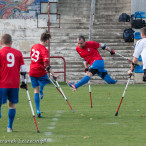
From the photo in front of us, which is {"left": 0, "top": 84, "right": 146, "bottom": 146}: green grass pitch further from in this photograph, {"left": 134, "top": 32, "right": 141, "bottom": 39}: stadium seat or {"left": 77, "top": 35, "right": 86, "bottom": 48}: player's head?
{"left": 134, "top": 32, "right": 141, "bottom": 39}: stadium seat

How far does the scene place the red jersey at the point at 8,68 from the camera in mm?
10039

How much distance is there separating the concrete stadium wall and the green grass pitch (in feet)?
41.7

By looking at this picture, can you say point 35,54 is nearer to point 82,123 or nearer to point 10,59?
point 82,123

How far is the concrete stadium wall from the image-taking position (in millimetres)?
29812

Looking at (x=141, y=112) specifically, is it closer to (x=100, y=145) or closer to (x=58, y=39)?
(x=100, y=145)

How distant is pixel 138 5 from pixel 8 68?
20.8 meters

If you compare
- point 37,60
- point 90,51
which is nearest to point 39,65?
point 37,60

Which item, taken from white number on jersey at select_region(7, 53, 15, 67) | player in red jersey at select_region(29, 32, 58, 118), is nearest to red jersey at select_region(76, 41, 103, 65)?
player in red jersey at select_region(29, 32, 58, 118)

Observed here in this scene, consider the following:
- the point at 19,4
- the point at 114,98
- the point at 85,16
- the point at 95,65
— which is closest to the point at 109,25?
the point at 85,16

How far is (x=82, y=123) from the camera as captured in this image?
11.5 m

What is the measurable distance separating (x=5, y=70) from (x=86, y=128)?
77.1 inches

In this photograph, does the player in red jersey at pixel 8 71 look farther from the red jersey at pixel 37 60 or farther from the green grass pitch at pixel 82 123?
the red jersey at pixel 37 60

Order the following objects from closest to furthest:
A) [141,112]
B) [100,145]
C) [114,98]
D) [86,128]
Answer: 1. [100,145]
2. [86,128]
3. [141,112]
4. [114,98]

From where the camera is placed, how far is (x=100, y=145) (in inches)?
349
